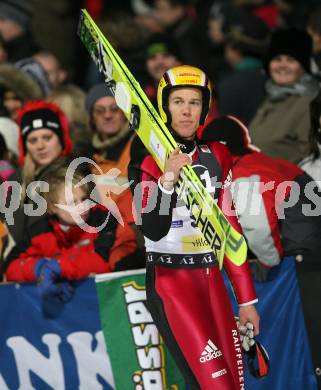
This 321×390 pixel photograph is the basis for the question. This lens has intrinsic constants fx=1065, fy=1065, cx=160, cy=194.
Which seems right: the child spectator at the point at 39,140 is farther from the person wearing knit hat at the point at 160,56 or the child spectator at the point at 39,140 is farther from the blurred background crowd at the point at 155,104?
the person wearing knit hat at the point at 160,56

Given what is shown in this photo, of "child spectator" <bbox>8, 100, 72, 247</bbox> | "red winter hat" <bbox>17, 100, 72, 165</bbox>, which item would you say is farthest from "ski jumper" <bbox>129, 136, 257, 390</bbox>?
"red winter hat" <bbox>17, 100, 72, 165</bbox>

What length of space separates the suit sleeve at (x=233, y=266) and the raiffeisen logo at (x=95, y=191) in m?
1.37

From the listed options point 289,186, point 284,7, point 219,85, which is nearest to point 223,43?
point 284,7

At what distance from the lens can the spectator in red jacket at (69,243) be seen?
7.81 meters

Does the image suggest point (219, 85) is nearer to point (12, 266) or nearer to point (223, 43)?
point (223, 43)

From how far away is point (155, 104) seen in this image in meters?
9.52

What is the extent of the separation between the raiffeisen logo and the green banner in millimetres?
492

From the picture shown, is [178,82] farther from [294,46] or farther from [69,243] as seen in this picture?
[294,46]

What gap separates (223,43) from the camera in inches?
505

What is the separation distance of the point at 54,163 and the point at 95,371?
1.80m

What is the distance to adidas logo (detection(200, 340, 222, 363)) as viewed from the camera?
21.6 ft

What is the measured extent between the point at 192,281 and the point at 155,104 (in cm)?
304

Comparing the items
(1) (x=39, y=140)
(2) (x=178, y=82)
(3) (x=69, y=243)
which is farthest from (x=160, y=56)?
(2) (x=178, y=82)

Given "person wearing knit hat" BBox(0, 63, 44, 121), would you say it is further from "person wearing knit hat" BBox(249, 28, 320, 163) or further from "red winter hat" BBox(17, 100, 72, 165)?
"person wearing knit hat" BBox(249, 28, 320, 163)
